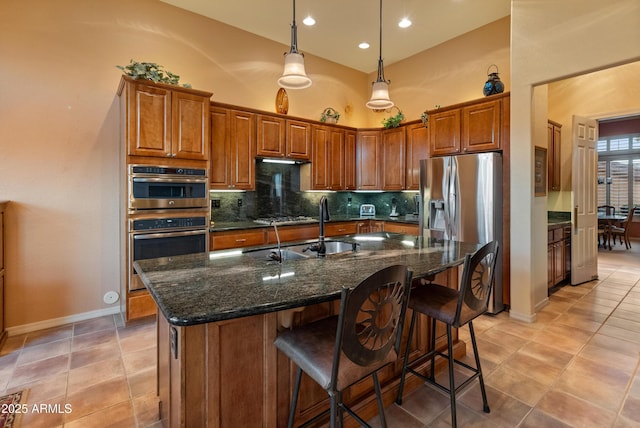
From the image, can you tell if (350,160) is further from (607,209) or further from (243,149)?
(607,209)

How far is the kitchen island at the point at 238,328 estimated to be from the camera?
3.96ft

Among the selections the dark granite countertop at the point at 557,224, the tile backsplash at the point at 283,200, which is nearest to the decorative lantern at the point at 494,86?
the dark granite countertop at the point at 557,224

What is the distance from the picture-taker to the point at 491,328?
3.04 m

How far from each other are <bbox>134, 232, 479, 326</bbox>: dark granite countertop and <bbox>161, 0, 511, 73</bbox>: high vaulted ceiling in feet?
9.95

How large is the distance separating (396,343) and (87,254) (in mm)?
3358

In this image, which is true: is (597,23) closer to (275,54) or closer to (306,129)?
(306,129)

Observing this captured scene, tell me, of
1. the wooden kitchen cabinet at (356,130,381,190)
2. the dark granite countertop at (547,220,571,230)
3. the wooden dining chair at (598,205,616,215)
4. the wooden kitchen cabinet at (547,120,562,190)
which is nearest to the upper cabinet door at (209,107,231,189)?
the wooden kitchen cabinet at (356,130,381,190)

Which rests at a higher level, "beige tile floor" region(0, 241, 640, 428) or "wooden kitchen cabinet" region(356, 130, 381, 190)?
"wooden kitchen cabinet" region(356, 130, 381, 190)

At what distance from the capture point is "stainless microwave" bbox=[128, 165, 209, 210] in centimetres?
297

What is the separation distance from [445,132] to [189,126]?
3034 mm

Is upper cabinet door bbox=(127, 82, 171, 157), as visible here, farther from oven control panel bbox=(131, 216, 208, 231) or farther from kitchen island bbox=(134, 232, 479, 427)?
kitchen island bbox=(134, 232, 479, 427)

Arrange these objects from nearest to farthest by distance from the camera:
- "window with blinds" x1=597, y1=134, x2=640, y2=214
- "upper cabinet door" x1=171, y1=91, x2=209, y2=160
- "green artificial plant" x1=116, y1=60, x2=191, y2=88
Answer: "green artificial plant" x1=116, y1=60, x2=191, y2=88, "upper cabinet door" x1=171, y1=91, x2=209, y2=160, "window with blinds" x1=597, y1=134, x2=640, y2=214

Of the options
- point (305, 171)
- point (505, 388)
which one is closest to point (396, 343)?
point (505, 388)

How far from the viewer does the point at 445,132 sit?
3.92 metres
